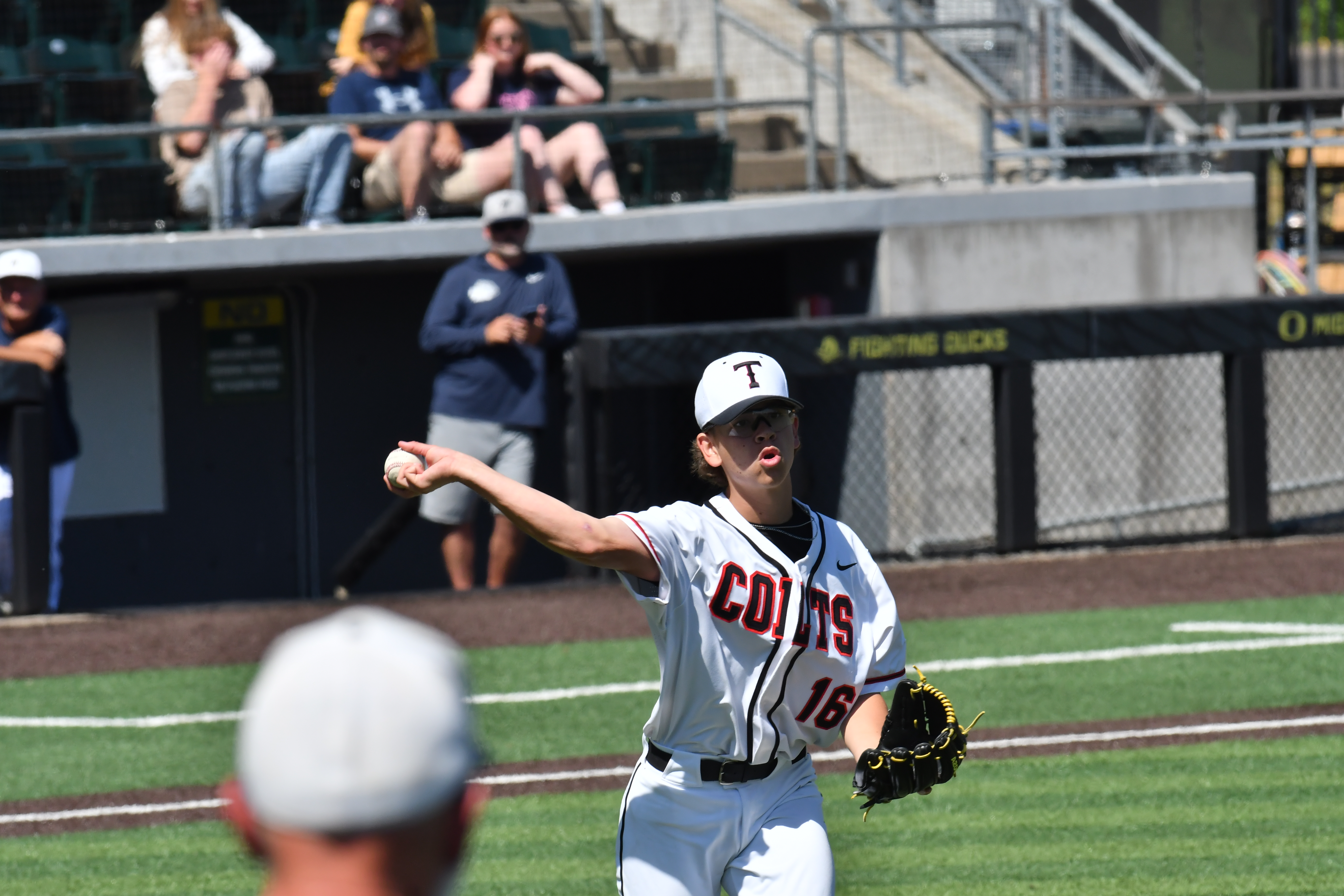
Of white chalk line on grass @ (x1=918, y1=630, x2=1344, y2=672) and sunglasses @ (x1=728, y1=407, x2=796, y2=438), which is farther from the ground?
sunglasses @ (x1=728, y1=407, x2=796, y2=438)

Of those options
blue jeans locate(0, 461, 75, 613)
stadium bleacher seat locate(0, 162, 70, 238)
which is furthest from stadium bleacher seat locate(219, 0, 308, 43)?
blue jeans locate(0, 461, 75, 613)

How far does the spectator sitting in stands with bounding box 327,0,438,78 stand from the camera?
11.8m

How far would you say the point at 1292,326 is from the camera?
11320 mm

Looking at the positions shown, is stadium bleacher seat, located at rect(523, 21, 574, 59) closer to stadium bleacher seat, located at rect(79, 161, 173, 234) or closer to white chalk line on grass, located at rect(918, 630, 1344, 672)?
stadium bleacher seat, located at rect(79, 161, 173, 234)

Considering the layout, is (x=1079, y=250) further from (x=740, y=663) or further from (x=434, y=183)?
(x=740, y=663)

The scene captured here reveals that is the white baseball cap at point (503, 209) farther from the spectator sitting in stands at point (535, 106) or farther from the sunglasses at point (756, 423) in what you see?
the sunglasses at point (756, 423)

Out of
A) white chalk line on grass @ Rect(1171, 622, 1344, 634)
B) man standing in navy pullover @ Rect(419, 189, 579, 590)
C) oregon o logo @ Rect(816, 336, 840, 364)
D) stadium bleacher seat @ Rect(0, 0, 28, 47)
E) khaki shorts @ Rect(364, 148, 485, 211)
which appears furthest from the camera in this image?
stadium bleacher seat @ Rect(0, 0, 28, 47)

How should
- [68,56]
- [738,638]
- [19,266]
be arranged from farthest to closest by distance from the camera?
[68,56], [19,266], [738,638]

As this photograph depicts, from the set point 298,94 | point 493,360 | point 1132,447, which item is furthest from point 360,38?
point 1132,447

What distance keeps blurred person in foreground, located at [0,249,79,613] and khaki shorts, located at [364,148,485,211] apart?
102 inches

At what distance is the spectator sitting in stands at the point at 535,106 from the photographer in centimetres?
1220

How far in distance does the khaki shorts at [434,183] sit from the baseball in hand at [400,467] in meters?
8.62

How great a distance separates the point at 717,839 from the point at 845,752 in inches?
156

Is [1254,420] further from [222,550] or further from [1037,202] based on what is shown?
[222,550]
